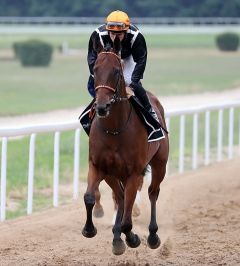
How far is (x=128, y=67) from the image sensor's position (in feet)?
24.0

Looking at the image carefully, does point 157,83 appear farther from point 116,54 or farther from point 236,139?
point 116,54

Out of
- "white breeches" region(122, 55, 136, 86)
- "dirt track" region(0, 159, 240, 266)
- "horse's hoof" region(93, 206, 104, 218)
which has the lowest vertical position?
"dirt track" region(0, 159, 240, 266)

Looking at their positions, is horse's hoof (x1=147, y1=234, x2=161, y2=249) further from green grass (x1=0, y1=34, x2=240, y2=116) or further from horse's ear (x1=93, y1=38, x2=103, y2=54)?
green grass (x1=0, y1=34, x2=240, y2=116)

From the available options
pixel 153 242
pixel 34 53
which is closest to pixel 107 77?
pixel 153 242

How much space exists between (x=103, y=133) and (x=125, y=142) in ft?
0.62

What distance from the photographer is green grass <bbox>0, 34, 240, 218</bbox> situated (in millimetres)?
11852

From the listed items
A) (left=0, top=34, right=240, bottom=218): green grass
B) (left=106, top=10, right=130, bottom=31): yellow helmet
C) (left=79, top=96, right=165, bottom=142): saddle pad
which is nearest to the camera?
(left=106, top=10, right=130, bottom=31): yellow helmet

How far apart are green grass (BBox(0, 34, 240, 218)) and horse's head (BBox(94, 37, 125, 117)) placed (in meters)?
3.16

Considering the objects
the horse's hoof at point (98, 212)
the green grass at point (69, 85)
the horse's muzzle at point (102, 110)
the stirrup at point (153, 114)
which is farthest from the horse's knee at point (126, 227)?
the green grass at point (69, 85)

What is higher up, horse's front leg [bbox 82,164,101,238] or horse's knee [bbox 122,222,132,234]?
horse's front leg [bbox 82,164,101,238]

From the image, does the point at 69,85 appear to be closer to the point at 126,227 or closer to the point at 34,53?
the point at 34,53

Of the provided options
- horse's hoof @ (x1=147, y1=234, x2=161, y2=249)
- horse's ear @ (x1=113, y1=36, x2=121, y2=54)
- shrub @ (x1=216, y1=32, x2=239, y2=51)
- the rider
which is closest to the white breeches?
the rider

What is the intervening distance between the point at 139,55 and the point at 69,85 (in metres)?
24.0

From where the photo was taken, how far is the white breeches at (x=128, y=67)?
7.28 m
